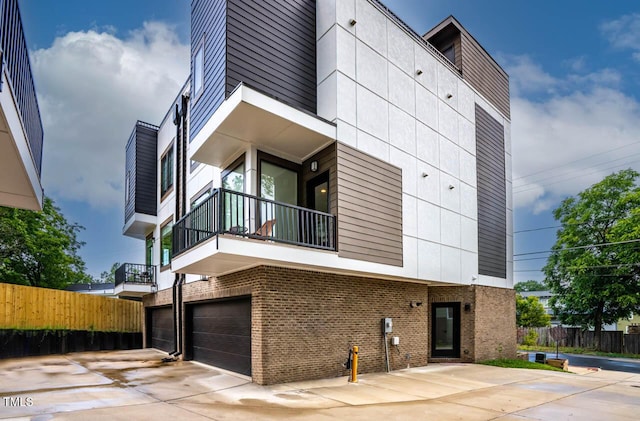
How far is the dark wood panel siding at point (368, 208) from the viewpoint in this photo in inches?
400

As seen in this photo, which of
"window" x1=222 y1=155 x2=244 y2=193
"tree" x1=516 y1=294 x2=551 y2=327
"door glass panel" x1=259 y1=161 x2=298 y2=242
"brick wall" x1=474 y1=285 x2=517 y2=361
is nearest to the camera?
"door glass panel" x1=259 y1=161 x2=298 y2=242

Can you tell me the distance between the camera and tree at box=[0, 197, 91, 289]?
72.3ft

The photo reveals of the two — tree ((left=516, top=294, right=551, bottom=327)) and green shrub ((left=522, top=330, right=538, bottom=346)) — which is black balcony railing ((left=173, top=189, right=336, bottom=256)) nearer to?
green shrub ((left=522, top=330, right=538, bottom=346))

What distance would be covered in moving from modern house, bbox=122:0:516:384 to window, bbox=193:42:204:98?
0.10 m

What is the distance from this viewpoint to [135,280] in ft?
57.2

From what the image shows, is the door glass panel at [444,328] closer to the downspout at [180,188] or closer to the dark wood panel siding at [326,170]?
the dark wood panel siding at [326,170]

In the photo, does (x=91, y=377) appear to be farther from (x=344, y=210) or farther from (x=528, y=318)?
(x=528, y=318)

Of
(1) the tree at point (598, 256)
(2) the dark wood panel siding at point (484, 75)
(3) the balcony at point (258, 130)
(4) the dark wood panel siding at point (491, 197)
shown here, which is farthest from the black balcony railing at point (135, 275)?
(1) the tree at point (598, 256)

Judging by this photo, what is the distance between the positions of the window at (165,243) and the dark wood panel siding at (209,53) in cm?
611

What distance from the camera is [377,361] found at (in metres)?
11.7

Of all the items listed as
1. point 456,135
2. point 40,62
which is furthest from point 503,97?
point 40,62

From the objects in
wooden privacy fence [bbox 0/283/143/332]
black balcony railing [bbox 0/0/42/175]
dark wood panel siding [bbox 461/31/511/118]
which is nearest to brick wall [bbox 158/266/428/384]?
black balcony railing [bbox 0/0/42/175]

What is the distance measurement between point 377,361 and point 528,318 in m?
26.5

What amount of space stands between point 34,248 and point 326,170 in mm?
19582
